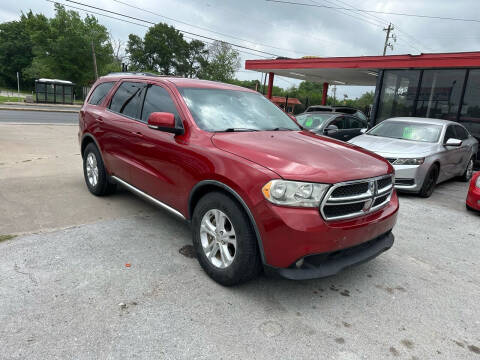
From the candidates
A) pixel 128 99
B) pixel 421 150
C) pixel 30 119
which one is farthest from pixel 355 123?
pixel 30 119

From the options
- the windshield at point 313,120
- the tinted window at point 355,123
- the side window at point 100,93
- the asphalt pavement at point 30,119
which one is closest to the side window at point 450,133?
the windshield at point 313,120

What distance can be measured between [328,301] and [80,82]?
2125 inches

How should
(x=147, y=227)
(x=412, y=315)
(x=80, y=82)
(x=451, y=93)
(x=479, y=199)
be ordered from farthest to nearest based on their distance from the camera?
(x=80, y=82) < (x=451, y=93) < (x=479, y=199) < (x=147, y=227) < (x=412, y=315)

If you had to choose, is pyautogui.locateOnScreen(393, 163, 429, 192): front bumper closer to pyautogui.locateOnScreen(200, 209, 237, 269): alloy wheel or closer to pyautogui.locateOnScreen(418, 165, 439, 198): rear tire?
pyautogui.locateOnScreen(418, 165, 439, 198): rear tire

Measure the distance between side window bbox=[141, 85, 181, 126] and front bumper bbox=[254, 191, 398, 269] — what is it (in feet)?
5.02

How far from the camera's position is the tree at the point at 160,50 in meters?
70.4

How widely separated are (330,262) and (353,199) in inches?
20.5

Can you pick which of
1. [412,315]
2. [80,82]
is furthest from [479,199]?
[80,82]

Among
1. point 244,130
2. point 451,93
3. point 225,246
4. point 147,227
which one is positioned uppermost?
point 451,93

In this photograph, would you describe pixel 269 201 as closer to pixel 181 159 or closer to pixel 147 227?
pixel 181 159

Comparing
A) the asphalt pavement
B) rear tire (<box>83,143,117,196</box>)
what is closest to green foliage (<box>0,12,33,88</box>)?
the asphalt pavement

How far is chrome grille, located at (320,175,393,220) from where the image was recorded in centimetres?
256

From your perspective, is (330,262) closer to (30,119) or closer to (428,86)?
(428,86)

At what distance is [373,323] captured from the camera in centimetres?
262
